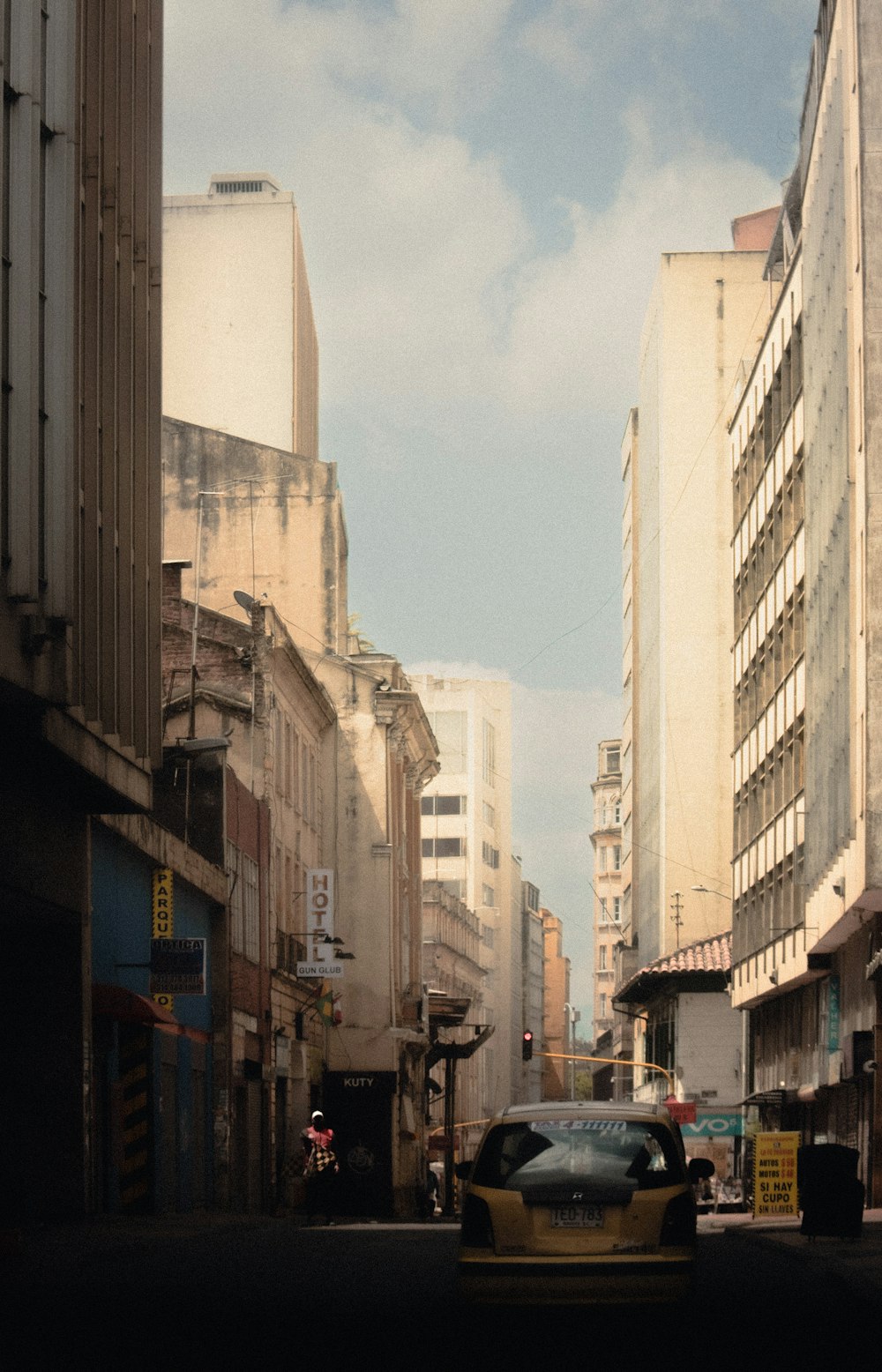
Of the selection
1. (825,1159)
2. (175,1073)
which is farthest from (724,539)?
(825,1159)

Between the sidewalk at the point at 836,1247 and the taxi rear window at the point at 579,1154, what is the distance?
6.60 feet

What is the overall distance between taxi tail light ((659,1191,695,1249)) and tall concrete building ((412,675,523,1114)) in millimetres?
110563

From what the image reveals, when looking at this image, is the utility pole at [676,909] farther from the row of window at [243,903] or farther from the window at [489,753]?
the window at [489,753]

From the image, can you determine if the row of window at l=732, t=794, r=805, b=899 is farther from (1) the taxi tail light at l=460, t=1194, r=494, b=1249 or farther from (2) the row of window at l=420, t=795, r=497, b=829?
(2) the row of window at l=420, t=795, r=497, b=829

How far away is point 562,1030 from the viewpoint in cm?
19688

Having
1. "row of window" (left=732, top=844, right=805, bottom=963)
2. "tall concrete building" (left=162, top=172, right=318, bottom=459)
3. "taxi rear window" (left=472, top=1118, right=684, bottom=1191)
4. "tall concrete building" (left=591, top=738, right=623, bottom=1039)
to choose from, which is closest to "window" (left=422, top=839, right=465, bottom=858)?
"tall concrete building" (left=591, top=738, right=623, bottom=1039)

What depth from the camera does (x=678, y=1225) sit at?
13.2 metres

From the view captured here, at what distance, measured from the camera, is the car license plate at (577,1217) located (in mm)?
13133

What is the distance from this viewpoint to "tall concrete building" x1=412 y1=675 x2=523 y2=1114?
129m

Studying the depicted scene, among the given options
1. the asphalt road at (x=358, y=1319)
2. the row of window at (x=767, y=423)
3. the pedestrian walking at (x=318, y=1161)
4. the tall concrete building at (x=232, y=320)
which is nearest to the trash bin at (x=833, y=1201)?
the asphalt road at (x=358, y=1319)

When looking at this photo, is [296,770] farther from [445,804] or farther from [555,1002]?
[555,1002]

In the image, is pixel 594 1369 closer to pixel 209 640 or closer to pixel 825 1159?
pixel 825 1159

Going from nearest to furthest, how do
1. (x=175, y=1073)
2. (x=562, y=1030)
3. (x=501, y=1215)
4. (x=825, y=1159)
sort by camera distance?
(x=501, y=1215) < (x=825, y=1159) < (x=175, y=1073) < (x=562, y=1030)

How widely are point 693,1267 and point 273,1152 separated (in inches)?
1386
